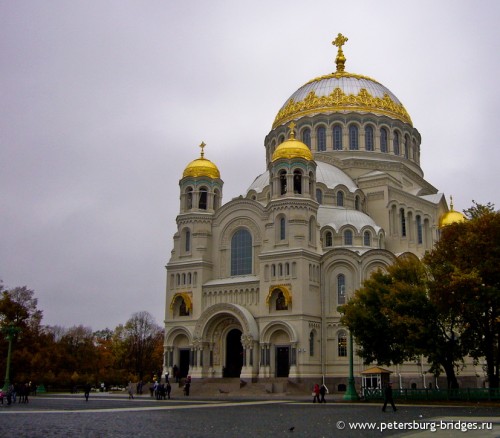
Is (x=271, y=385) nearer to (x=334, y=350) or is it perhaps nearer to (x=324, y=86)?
(x=334, y=350)

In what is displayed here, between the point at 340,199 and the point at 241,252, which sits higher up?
the point at 340,199

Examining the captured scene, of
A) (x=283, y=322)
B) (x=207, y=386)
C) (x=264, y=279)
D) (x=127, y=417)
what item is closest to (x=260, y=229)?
(x=264, y=279)

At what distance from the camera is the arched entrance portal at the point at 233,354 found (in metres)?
49.4

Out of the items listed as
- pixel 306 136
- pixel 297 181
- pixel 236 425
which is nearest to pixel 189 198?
pixel 297 181

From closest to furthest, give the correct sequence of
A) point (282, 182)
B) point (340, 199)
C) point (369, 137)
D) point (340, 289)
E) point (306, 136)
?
point (340, 289) → point (282, 182) → point (340, 199) → point (369, 137) → point (306, 136)

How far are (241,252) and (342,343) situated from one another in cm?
1091

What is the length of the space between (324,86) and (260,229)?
861 inches

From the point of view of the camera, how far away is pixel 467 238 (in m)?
32.4

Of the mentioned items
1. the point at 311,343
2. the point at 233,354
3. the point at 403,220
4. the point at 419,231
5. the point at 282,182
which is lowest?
the point at 233,354

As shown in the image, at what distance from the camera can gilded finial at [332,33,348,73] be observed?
71.2 m

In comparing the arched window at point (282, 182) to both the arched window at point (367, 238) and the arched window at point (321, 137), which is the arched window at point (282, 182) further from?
the arched window at point (321, 137)

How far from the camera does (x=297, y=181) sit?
165 feet

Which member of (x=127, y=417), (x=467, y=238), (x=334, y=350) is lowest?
(x=127, y=417)

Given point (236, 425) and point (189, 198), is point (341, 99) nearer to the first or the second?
point (189, 198)
